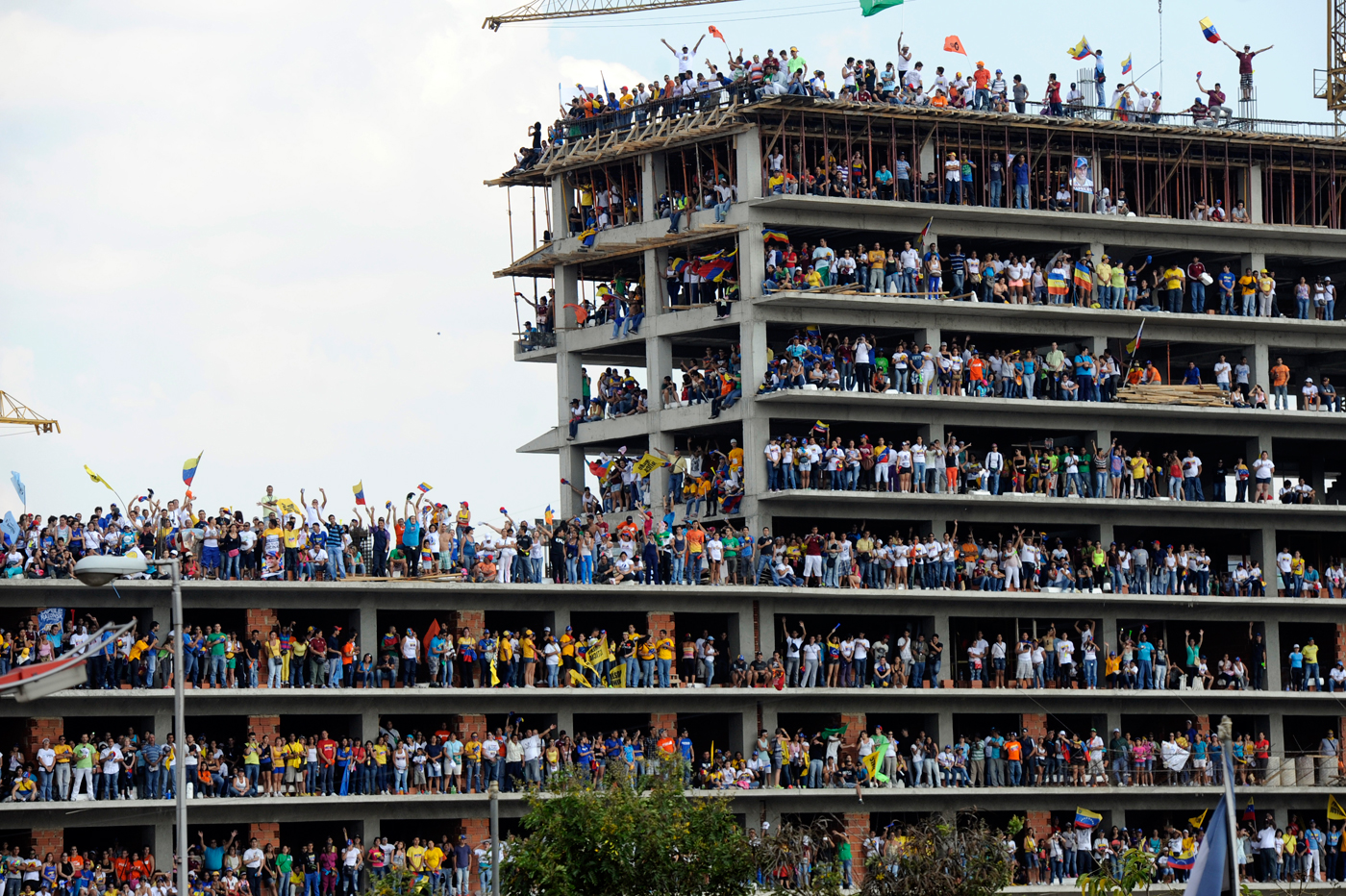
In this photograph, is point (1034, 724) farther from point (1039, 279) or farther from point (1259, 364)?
point (1259, 364)

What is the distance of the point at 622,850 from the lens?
47.3m

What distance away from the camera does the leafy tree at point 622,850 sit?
4700 centimetres

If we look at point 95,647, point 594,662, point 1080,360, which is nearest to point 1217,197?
point 1080,360

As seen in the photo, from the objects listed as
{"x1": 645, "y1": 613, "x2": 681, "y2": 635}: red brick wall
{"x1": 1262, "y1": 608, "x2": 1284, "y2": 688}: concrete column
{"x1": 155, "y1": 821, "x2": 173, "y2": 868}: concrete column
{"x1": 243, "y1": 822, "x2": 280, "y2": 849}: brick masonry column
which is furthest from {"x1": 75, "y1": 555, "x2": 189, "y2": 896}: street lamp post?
{"x1": 1262, "y1": 608, "x2": 1284, "y2": 688}: concrete column

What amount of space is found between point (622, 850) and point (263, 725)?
45.5ft

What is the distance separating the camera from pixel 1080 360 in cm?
6725

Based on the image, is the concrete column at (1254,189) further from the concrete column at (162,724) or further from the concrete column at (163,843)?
the concrete column at (163,843)

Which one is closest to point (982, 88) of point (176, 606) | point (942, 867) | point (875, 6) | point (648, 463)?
point (875, 6)

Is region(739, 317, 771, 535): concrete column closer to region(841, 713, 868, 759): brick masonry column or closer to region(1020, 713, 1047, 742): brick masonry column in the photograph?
region(841, 713, 868, 759): brick masonry column

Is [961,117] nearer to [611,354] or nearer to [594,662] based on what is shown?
[611,354]

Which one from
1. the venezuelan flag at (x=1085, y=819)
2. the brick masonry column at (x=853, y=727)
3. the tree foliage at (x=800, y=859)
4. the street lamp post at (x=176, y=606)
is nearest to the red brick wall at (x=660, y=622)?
the brick masonry column at (x=853, y=727)

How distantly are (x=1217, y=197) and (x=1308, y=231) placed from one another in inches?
119

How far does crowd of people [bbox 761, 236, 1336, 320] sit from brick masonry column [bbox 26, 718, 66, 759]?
22.9m

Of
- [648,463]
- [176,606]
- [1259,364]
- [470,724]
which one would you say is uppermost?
[1259,364]
